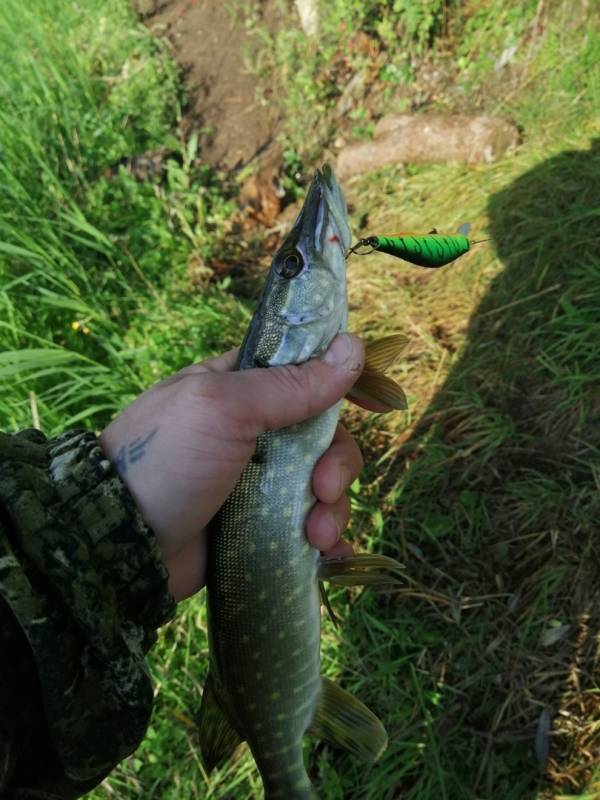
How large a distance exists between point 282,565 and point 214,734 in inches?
19.0

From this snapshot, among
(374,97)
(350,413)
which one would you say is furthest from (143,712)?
(374,97)

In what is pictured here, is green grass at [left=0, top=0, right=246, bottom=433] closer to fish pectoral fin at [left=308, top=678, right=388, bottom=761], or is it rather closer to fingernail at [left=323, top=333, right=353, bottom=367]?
fingernail at [left=323, top=333, right=353, bottom=367]

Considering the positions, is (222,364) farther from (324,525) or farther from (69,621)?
(69,621)

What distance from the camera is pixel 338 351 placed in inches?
63.0

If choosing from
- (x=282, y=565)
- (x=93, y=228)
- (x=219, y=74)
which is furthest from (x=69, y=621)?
(x=219, y=74)

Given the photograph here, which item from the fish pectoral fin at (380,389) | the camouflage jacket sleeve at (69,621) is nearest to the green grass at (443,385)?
the fish pectoral fin at (380,389)

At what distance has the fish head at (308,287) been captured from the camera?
1.52 metres

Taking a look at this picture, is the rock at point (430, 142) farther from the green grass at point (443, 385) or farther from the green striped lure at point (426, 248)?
the green striped lure at point (426, 248)

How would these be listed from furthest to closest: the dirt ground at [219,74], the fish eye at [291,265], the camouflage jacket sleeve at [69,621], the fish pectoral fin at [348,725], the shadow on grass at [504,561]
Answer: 1. the dirt ground at [219,74]
2. the shadow on grass at [504,561]
3. the fish pectoral fin at [348,725]
4. the fish eye at [291,265]
5. the camouflage jacket sleeve at [69,621]

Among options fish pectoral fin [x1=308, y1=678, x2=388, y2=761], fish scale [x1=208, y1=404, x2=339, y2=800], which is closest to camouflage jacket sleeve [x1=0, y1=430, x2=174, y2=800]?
fish scale [x1=208, y1=404, x2=339, y2=800]

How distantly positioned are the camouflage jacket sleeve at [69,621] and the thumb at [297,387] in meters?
0.36

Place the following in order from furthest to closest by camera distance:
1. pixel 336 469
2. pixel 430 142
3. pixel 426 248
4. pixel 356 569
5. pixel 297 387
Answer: pixel 430 142 < pixel 336 469 < pixel 356 569 < pixel 297 387 < pixel 426 248

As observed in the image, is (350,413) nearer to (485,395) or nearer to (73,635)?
(485,395)

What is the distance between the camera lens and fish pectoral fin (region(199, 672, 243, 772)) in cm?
162
